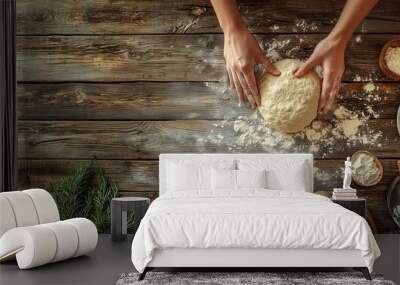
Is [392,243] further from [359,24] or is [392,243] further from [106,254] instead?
[106,254]

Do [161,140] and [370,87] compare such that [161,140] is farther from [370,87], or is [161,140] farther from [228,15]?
[370,87]

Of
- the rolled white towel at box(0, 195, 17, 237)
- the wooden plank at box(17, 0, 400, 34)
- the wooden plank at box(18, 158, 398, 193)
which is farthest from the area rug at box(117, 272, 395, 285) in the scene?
the wooden plank at box(17, 0, 400, 34)

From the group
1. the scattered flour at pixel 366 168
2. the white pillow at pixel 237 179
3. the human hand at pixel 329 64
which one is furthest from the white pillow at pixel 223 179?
the scattered flour at pixel 366 168

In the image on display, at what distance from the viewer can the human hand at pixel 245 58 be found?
5.71m

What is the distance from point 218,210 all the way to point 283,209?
0.43 m

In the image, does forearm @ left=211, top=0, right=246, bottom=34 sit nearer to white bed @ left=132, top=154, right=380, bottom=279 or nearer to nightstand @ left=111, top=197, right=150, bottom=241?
nightstand @ left=111, top=197, right=150, bottom=241

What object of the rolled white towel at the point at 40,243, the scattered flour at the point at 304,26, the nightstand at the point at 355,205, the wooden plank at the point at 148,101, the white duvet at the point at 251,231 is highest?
the scattered flour at the point at 304,26

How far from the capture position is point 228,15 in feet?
18.6

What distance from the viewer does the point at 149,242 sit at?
3.85 metres

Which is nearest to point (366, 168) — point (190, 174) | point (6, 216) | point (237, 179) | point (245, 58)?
point (237, 179)

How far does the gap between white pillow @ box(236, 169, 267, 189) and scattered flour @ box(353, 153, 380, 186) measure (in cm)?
98

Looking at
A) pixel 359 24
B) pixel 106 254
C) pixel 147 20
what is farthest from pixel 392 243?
pixel 147 20

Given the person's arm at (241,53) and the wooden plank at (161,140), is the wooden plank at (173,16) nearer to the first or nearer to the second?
the person's arm at (241,53)

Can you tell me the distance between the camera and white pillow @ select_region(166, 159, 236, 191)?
5402 mm
